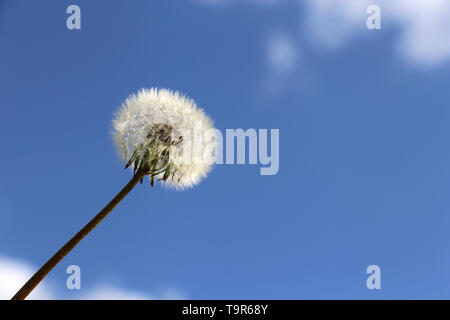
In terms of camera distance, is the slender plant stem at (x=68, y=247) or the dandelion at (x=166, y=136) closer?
the slender plant stem at (x=68, y=247)

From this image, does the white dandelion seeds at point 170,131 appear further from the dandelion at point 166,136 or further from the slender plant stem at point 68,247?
the slender plant stem at point 68,247

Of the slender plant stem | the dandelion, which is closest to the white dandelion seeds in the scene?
the dandelion

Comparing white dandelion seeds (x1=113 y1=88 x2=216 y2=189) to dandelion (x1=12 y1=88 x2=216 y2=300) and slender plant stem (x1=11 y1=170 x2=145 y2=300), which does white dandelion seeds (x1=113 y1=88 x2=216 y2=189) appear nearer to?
dandelion (x1=12 y1=88 x2=216 y2=300)

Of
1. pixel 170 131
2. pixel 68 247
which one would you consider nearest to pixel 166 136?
pixel 170 131

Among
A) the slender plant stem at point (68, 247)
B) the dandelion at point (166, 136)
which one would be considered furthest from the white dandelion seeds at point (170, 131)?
the slender plant stem at point (68, 247)
